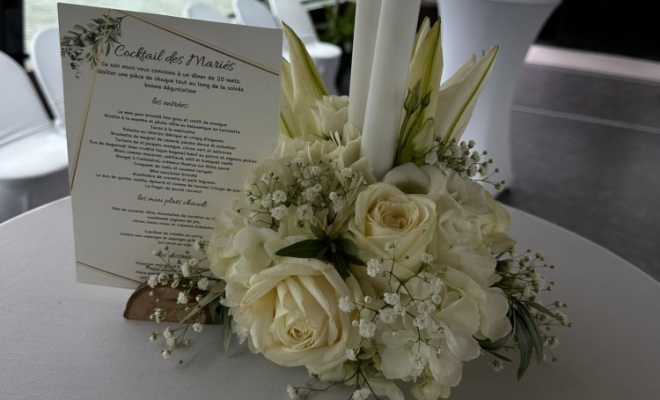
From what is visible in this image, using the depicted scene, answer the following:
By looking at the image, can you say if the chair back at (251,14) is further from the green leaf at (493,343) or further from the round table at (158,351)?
the green leaf at (493,343)

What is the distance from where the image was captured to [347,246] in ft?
2.21

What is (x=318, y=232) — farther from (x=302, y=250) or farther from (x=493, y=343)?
(x=493, y=343)

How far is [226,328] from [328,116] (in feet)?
0.99

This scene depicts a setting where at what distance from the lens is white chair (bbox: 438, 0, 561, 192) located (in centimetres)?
207

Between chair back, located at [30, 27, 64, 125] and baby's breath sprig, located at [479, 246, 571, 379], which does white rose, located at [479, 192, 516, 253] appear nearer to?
baby's breath sprig, located at [479, 246, 571, 379]

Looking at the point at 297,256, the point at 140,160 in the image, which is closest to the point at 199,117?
the point at 140,160

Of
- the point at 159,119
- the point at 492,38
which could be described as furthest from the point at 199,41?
the point at 492,38

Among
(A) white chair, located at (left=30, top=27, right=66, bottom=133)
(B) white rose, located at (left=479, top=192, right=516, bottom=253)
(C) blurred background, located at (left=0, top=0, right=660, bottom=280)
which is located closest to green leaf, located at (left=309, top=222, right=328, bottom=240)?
(B) white rose, located at (left=479, top=192, right=516, bottom=253)

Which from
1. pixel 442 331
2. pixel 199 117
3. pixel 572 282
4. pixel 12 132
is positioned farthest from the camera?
pixel 12 132

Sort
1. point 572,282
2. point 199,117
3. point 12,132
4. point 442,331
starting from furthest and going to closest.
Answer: point 12,132
point 572,282
point 199,117
point 442,331

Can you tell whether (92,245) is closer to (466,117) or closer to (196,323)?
(196,323)

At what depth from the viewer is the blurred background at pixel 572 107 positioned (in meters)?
2.56

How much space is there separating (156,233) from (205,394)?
0.23 meters

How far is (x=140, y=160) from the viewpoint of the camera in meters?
0.77
